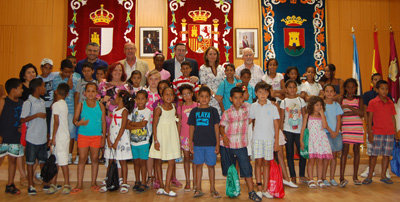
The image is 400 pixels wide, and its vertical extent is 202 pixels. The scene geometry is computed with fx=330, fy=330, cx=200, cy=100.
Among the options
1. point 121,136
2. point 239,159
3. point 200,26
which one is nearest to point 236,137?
point 239,159

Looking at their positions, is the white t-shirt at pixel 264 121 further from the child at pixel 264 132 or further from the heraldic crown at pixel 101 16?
the heraldic crown at pixel 101 16

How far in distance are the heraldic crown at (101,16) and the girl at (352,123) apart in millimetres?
4842

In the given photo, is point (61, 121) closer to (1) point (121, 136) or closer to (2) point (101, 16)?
(1) point (121, 136)

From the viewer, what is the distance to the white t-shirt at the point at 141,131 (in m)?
3.70

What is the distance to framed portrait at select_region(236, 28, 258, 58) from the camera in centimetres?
701

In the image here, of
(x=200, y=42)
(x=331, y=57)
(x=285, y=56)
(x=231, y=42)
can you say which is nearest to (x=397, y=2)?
(x=331, y=57)

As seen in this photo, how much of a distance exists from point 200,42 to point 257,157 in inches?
154

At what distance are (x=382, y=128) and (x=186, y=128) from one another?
8.31ft

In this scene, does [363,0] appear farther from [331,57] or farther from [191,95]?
[191,95]

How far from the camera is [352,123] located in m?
4.14

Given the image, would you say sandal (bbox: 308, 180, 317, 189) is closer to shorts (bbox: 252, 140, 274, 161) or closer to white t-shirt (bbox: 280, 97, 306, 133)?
white t-shirt (bbox: 280, 97, 306, 133)

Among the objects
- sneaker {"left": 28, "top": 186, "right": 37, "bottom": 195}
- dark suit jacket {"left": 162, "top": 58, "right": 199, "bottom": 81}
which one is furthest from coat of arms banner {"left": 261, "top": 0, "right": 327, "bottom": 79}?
sneaker {"left": 28, "top": 186, "right": 37, "bottom": 195}

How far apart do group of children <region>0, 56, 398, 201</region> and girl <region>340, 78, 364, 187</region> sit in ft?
0.04

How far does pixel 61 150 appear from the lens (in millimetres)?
3617
